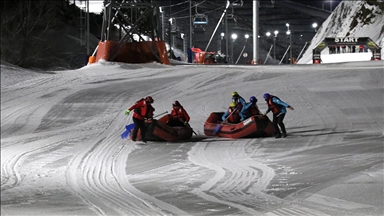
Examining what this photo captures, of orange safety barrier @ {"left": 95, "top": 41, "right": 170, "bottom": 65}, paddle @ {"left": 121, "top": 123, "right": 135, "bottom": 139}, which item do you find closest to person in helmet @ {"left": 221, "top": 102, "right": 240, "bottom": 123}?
paddle @ {"left": 121, "top": 123, "right": 135, "bottom": 139}

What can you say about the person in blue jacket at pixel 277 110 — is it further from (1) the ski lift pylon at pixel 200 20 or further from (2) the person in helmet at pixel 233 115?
(1) the ski lift pylon at pixel 200 20

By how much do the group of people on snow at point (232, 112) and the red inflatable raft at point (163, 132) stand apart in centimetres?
14

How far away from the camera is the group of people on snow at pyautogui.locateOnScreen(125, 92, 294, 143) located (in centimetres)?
1683

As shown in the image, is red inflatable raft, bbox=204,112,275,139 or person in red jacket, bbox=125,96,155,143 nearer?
person in red jacket, bbox=125,96,155,143

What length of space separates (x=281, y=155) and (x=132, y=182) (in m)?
3.96

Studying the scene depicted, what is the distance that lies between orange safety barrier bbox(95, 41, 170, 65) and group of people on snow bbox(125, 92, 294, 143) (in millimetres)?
15061

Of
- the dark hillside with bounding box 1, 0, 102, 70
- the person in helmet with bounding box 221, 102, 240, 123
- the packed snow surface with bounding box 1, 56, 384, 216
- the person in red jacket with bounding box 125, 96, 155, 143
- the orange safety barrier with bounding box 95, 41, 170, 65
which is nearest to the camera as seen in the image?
the packed snow surface with bounding box 1, 56, 384, 216

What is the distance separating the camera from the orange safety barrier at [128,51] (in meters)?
32.6

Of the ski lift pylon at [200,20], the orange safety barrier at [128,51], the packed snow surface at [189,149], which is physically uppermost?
the ski lift pylon at [200,20]

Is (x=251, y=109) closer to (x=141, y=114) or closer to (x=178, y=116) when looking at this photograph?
(x=178, y=116)

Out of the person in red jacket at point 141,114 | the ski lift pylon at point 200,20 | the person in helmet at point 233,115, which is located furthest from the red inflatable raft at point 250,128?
the ski lift pylon at point 200,20

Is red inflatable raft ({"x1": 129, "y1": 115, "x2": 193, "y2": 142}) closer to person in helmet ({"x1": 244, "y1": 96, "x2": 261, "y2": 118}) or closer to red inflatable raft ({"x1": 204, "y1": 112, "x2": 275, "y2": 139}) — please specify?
red inflatable raft ({"x1": 204, "y1": 112, "x2": 275, "y2": 139})

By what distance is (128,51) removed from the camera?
32.9 meters

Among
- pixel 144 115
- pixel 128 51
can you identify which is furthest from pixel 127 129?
pixel 128 51
